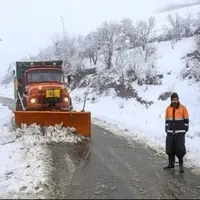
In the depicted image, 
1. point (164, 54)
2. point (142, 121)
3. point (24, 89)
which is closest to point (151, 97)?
point (142, 121)

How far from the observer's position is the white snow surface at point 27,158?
7848mm

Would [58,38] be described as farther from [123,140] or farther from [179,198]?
[179,198]

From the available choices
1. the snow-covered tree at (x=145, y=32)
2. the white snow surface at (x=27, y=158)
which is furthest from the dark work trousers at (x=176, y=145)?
the snow-covered tree at (x=145, y=32)

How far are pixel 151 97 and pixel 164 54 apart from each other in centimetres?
536

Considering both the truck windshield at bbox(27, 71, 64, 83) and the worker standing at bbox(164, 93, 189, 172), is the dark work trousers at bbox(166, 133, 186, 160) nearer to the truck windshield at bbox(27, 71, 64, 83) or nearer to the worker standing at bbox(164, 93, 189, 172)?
Result: the worker standing at bbox(164, 93, 189, 172)

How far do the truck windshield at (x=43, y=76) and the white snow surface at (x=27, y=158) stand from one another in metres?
1.91

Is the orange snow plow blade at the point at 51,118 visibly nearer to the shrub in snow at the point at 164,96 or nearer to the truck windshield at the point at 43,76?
the truck windshield at the point at 43,76

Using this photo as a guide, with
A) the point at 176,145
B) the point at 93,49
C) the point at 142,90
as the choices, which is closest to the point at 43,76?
the point at 176,145

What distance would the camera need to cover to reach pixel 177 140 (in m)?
9.77

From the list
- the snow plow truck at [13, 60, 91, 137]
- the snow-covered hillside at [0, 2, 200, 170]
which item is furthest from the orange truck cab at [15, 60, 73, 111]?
the snow-covered hillside at [0, 2, 200, 170]

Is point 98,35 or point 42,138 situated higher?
point 98,35

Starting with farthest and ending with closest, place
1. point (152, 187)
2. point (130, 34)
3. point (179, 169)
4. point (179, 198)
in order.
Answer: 1. point (130, 34)
2. point (179, 169)
3. point (152, 187)
4. point (179, 198)

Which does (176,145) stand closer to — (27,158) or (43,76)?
(27,158)

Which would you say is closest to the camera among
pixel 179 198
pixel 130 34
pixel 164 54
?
pixel 179 198
